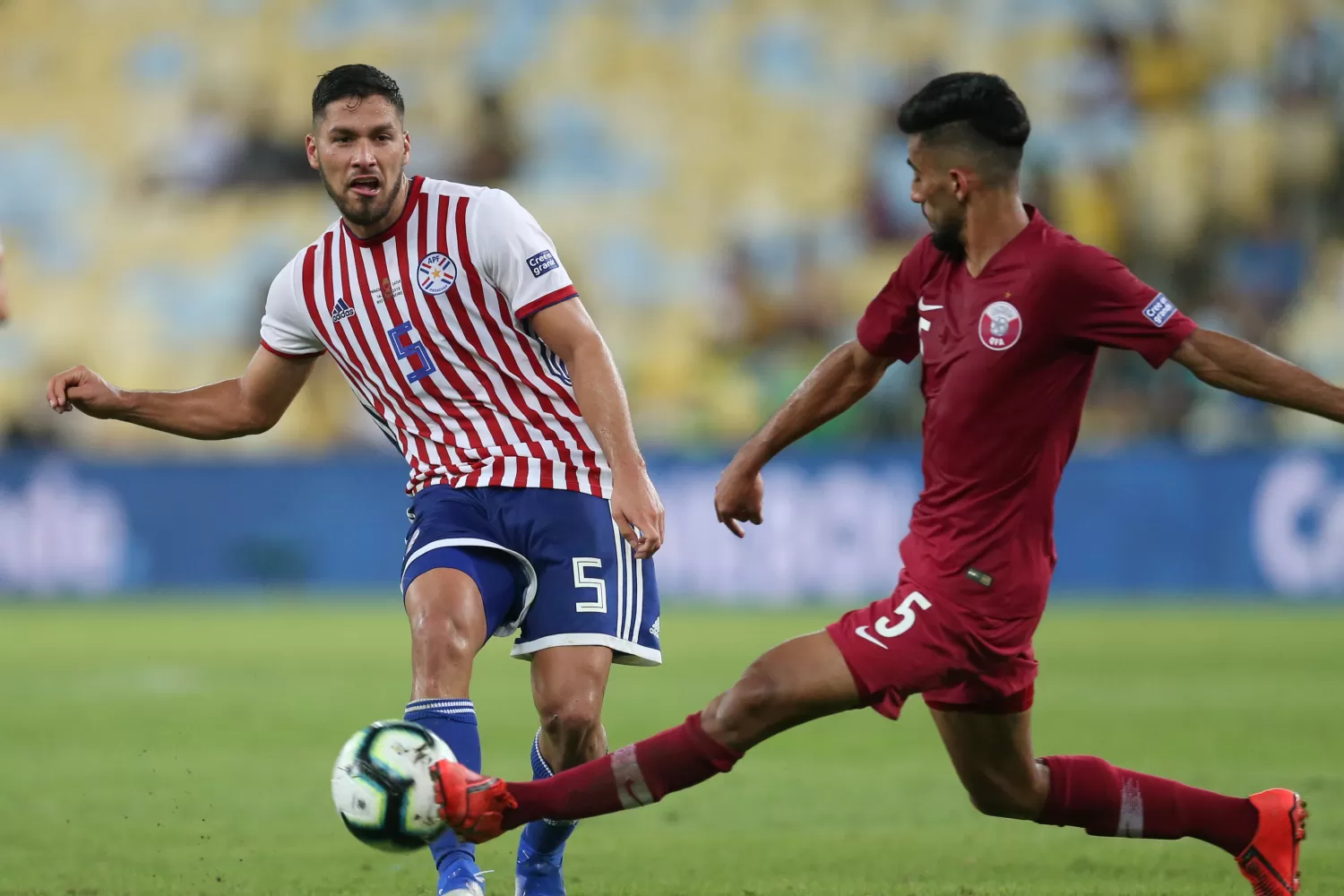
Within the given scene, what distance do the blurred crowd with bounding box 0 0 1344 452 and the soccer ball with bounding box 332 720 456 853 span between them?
41.4ft

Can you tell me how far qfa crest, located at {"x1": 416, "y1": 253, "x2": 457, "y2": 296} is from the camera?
→ 5246 millimetres

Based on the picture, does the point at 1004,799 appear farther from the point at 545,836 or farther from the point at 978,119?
the point at 978,119

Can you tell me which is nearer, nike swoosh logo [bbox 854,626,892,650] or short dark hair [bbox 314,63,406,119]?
nike swoosh logo [bbox 854,626,892,650]

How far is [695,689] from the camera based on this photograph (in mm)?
10664

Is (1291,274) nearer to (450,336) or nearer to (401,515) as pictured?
(401,515)

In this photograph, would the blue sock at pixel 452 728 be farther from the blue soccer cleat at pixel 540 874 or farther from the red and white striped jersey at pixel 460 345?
the red and white striped jersey at pixel 460 345

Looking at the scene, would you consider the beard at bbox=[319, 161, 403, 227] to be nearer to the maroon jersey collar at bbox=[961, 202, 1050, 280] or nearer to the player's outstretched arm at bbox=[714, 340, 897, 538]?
the player's outstretched arm at bbox=[714, 340, 897, 538]

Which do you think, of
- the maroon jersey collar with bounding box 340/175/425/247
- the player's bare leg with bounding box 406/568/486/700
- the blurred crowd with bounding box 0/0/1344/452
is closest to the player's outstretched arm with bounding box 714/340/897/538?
the player's bare leg with bounding box 406/568/486/700

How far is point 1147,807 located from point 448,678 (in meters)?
1.94

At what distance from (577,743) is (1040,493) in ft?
Answer: 5.06

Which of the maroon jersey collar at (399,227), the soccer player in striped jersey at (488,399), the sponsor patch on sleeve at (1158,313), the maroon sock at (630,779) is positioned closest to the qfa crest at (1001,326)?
the sponsor patch on sleeve at (1158,313)

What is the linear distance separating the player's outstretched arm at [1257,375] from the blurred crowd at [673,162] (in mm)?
12501

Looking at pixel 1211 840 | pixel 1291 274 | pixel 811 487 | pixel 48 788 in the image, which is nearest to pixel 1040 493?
pixel 1211 840

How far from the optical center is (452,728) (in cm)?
483
